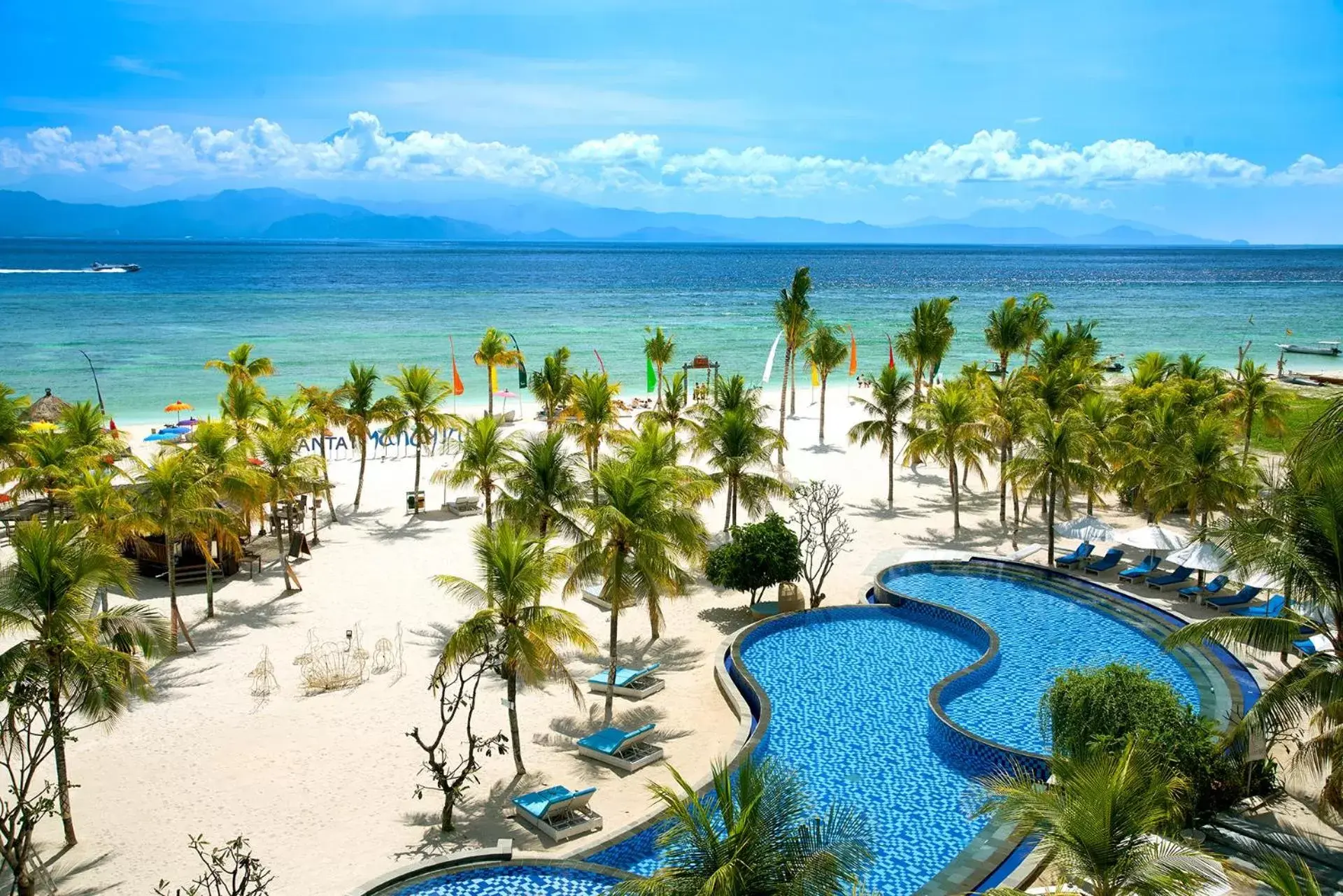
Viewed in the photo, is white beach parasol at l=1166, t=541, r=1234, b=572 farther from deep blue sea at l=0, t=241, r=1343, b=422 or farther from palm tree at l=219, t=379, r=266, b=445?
deep blue sea at l=0, t=241, r=1343, b=422

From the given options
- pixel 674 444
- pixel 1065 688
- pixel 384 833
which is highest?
pixel 674 444

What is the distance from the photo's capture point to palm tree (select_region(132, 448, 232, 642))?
19484 millimetres

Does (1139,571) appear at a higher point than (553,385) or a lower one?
lower

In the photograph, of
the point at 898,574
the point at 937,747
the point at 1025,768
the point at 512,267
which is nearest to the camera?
the point at 1025,768

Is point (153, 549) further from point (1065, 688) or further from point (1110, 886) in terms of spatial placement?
point (1110, 886)

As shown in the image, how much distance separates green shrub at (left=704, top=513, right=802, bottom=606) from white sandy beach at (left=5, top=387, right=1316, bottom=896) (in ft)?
3.46

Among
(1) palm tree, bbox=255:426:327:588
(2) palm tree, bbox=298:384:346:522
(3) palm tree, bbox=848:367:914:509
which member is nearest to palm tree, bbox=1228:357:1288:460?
(3) palm tree, bbox=848:367:914:509

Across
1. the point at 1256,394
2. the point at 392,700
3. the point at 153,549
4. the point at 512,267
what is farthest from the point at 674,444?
the point at 512,267

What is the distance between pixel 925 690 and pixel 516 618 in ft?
26.5

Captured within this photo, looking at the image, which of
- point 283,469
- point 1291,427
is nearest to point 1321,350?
point 1291,427

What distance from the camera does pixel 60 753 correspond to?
43.6ft

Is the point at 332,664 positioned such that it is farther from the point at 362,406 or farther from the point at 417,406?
the point at 362,406

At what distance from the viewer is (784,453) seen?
3697 centimetres

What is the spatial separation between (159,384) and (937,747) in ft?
175
